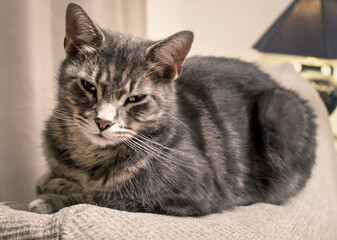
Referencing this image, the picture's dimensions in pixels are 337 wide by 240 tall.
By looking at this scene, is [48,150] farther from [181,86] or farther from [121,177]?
[181,86]

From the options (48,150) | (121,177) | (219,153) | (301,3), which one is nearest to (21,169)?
(48,150)

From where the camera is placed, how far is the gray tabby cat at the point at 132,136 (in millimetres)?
1039

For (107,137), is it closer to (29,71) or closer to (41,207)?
(41,207)

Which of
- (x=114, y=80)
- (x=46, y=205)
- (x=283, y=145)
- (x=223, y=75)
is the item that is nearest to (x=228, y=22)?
(x=223, y=75)

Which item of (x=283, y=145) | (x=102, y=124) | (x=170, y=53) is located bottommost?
(x=283, y=145)

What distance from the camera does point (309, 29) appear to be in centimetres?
225

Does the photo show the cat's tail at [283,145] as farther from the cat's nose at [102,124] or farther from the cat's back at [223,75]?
the cat's nose at [102,124]

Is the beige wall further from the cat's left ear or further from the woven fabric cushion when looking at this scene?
the cat's left ear

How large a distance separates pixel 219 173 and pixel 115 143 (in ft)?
1.38

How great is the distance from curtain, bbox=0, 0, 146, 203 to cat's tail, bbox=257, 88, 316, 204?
0.78 m

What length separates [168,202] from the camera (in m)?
1.10

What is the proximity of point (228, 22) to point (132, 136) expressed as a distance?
1.91 meters

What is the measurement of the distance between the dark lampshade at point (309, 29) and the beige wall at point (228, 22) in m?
0.49

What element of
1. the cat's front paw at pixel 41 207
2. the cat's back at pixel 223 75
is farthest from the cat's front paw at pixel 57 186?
the cat's back at pixel 223 75
